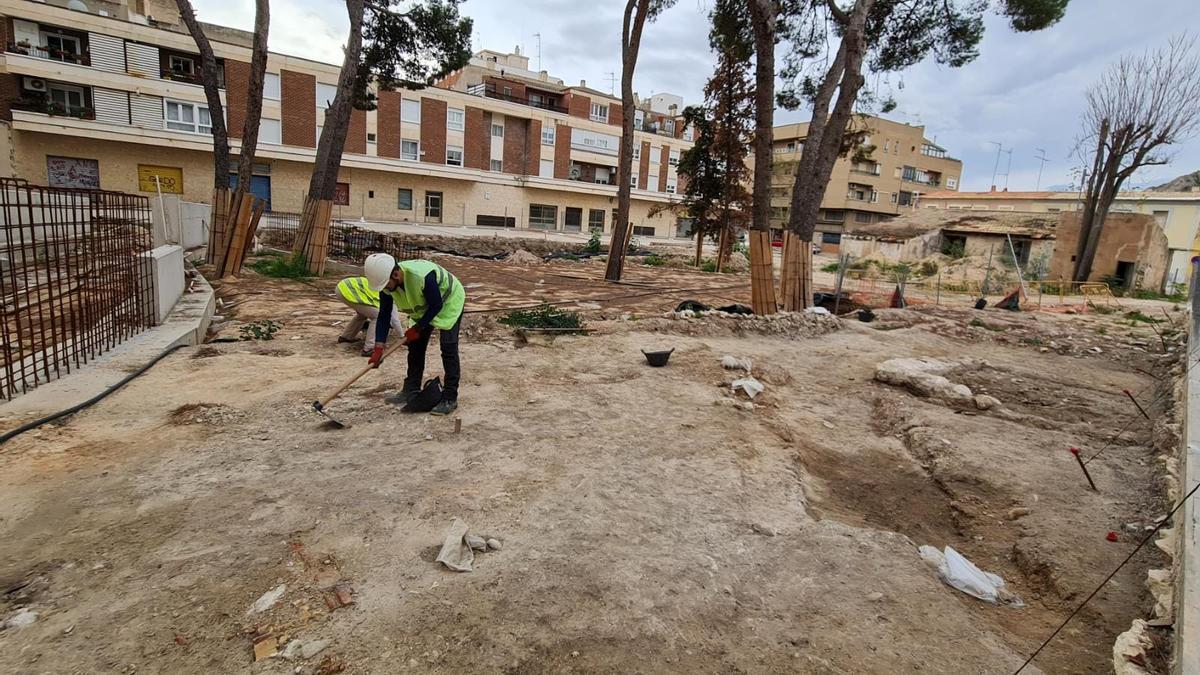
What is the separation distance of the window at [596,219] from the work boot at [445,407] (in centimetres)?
3806

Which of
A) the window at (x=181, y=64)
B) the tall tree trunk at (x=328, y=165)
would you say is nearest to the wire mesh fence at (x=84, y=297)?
the tall tree trunk at (x=328, y=165)

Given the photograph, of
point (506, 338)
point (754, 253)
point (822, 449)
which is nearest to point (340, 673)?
point (822, 449)

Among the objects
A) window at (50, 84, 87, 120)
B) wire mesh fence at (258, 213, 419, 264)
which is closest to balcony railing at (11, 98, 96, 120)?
window at (50, 84, 87, 120)

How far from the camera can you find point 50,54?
2512 centimetres

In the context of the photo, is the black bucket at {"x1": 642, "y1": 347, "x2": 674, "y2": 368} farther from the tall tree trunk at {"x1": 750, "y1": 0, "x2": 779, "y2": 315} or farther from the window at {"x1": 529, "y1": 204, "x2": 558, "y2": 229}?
the window at {"x1": 529, "y1": 204, "x2": 558, "y2": 229}

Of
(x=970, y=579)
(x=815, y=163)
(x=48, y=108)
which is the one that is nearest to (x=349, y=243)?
(x=815, y=163)

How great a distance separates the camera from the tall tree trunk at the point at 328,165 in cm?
1203

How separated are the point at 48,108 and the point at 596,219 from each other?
93.8 feet

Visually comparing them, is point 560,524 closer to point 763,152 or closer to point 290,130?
point 763,152

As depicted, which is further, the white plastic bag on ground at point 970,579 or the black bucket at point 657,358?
the black bucket at point 657,358

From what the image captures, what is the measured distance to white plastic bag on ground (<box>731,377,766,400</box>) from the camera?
588 centimetres

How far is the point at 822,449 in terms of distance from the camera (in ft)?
16.0

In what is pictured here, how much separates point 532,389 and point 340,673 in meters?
3.51

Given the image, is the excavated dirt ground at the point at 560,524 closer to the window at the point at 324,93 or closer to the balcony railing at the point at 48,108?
the balcony railing at the point at 48,108
